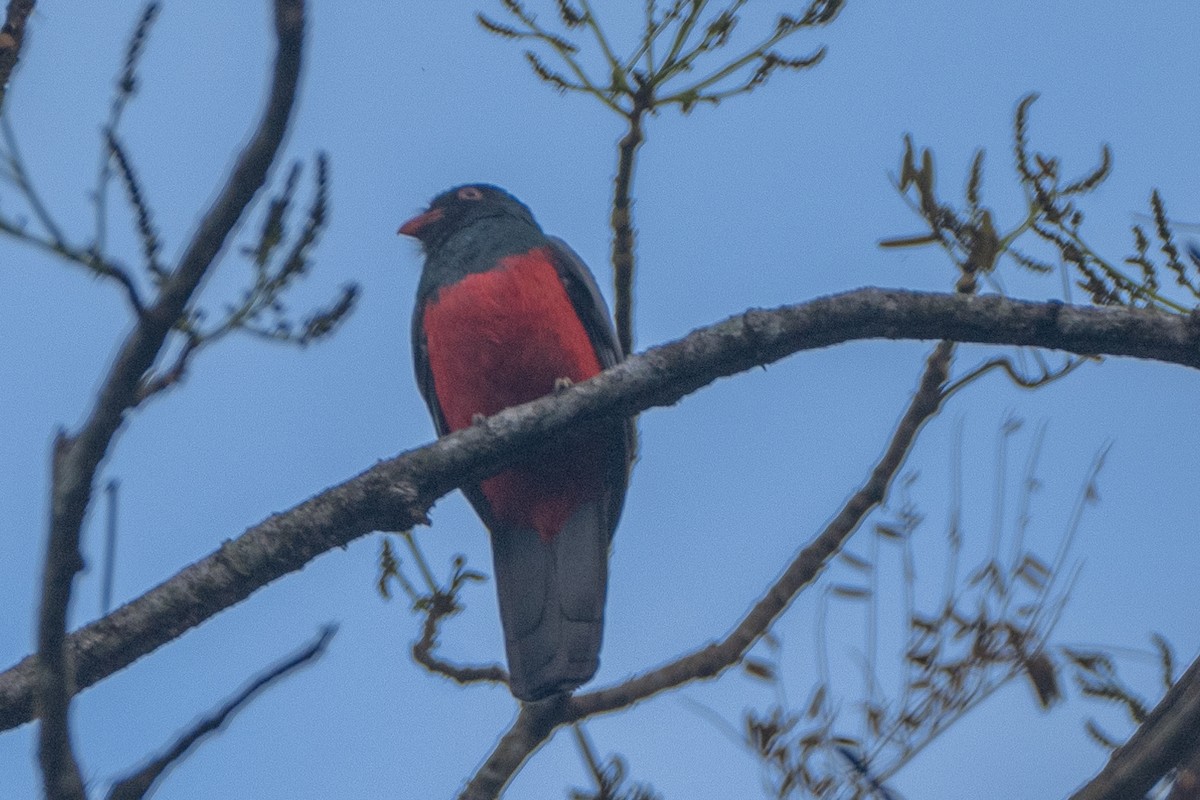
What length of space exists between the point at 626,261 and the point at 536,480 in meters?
1.22

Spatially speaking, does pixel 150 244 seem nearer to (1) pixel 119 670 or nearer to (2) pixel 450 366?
(1) pixel 119 670

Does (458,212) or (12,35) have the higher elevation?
(458,212)

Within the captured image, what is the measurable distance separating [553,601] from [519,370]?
78 centimetres

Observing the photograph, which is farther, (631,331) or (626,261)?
(631,331)

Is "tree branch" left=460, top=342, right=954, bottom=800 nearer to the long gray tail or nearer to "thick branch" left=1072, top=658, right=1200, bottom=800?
the long gray tail

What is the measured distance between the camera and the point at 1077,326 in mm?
3270

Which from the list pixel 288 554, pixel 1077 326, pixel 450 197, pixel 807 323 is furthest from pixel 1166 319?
pixel 450 197

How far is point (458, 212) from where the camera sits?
5.86 metres

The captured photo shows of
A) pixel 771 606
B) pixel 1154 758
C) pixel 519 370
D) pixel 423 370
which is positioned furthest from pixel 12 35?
pixel 423 370

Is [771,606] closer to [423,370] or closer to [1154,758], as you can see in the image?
[1154,758]

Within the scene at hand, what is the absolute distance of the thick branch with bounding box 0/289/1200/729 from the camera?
306cm

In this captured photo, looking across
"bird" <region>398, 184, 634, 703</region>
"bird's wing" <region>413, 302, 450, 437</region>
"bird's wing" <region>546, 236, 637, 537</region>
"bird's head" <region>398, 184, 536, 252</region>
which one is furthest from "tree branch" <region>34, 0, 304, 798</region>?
"bird's head" <region>398, 184, 536, 252</region>

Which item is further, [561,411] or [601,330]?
[601,330]

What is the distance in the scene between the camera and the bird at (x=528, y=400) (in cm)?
469
